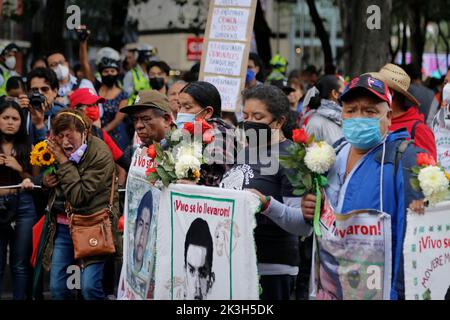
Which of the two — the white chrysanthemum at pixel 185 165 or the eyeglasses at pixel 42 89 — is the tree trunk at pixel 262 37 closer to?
the eyeglasses at pixel 42 89

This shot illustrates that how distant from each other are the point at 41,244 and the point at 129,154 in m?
1.21

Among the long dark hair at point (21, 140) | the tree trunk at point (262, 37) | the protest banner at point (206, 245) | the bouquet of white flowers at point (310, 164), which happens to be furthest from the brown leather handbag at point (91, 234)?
the tree trunk at point (262, 37)

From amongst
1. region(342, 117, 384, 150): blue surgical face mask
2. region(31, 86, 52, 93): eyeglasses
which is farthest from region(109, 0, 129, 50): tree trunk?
region(342, 117, 384, 150): blue surgical face mask

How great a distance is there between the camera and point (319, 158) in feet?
17.0

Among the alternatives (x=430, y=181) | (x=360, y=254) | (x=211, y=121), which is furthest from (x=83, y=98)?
(x=430, y=181)

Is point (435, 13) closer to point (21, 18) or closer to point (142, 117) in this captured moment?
point (21, 18)

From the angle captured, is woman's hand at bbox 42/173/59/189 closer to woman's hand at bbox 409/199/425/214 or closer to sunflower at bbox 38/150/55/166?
sunflower at bbox 38/150/55/166

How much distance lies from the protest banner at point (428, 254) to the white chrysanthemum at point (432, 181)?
4.1 inches

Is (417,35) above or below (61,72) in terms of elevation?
above

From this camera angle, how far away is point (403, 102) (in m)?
6.11

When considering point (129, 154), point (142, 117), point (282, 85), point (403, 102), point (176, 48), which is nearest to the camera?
point (403, 102)

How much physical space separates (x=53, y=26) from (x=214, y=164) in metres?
12.9

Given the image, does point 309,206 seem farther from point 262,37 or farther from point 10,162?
point 262,37
